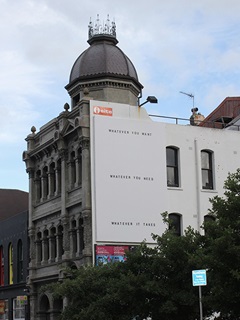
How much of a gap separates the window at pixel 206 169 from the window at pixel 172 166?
185 centimetres

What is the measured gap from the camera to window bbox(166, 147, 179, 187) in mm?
40344

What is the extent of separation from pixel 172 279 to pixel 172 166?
1425 centimetres

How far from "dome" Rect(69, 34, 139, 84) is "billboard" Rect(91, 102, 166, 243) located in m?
3.90

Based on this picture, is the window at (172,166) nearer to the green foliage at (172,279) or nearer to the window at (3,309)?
the green foliage at (172,279)

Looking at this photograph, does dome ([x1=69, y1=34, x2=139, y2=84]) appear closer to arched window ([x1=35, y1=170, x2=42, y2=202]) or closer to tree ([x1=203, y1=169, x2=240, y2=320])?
arched window ([x1=35, y1=170, x2=42, y2=202])

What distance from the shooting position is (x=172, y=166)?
40.5m

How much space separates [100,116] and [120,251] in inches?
290

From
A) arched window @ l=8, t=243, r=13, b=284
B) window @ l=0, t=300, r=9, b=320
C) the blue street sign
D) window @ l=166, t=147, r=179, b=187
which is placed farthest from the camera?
window @ l=0, t=300, r=9, b=320

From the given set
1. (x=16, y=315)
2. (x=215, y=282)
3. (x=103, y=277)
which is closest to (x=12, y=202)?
(x=16, y=315)

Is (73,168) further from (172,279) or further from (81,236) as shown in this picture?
(172,279)

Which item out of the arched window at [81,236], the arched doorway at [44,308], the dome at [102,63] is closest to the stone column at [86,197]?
the arched window at [81,236]

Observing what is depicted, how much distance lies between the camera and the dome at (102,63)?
4188 centimetres

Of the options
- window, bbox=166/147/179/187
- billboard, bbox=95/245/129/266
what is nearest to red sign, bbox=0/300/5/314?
billboard, bbox=95/245/129/266

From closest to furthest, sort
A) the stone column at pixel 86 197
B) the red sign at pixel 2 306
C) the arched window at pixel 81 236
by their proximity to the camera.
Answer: the stone column at pixel 86 197, the arched window at pixel 81 236, the red sign at pixel 2 306
